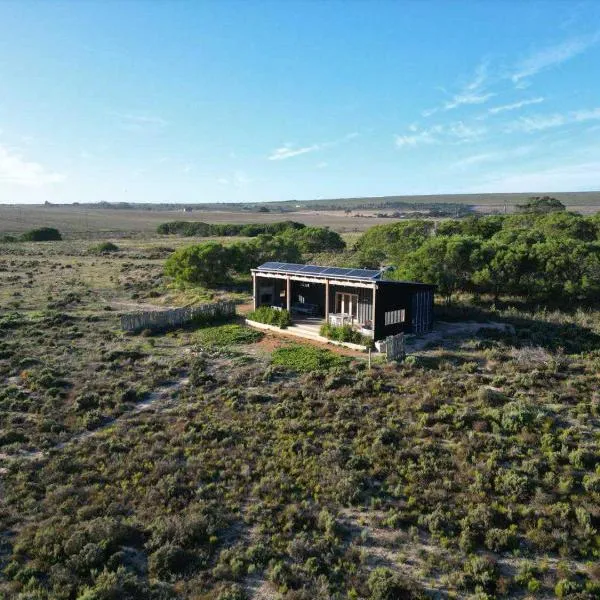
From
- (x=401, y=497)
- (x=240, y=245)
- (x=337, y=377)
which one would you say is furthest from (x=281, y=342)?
(x=240, y=245)

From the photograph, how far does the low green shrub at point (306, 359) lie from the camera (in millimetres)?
20094

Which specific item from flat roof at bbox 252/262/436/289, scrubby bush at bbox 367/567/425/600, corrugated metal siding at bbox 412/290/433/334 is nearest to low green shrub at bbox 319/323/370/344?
flat roof at bbox 252/262/436/289

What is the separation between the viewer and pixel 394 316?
23625 millimetres

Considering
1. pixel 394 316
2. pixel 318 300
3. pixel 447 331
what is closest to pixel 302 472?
pixel 394 316

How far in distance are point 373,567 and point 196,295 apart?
29.7m

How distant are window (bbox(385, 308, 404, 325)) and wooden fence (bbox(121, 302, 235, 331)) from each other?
1052 cm

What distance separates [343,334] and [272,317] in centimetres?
493

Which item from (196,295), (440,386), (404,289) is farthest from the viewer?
(196,295)

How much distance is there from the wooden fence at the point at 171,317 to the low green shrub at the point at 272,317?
2.45m

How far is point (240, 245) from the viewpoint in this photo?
4191cm

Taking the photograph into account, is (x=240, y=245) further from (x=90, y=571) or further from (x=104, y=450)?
(x=90, y=571)

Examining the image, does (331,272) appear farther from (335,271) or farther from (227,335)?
(227,335)

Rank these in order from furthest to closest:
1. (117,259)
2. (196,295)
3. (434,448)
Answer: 1. (117,259)
2. (196,295)
3. (434,448)

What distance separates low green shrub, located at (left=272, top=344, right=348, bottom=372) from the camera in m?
20.1
